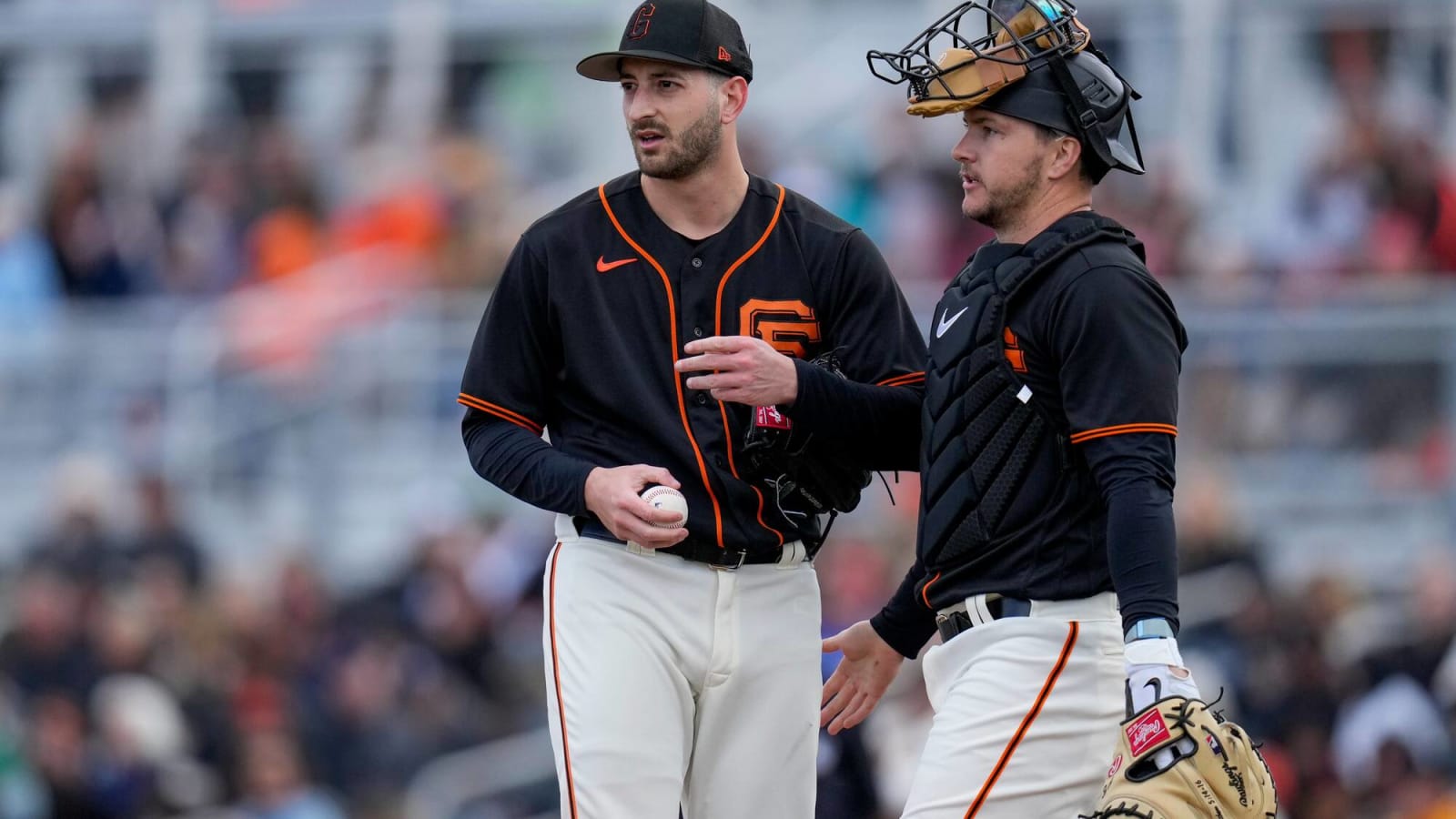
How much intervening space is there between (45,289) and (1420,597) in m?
9.32

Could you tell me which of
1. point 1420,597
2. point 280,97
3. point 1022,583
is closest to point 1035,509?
point 1022,583

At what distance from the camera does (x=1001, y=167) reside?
16.0 ft

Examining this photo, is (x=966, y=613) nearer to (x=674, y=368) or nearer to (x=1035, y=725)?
(x=1035, y=725)

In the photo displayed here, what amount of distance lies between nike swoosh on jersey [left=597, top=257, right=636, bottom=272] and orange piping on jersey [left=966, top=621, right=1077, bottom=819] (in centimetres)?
143

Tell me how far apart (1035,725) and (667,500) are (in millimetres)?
940

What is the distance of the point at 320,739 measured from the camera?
36.6 ft

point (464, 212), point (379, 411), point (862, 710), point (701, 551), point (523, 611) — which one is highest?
point (464, 212)

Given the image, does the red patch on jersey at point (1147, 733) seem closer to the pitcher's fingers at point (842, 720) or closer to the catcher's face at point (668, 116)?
the pitcher's fingers at point (842, 720)

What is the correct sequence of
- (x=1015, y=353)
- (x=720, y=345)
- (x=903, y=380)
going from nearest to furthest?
(x=1015, y=353) → (x=720, y=345) → (x=903, y=380)

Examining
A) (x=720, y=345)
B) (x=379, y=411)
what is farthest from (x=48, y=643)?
(x=720, y=345)

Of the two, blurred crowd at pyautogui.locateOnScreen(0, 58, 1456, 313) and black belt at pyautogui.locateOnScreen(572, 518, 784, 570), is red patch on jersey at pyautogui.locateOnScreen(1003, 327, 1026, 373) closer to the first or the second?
black belt at pyautogui.locateOnScreen(572, 518, 784, 570)

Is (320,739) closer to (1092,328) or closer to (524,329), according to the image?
(524,329)

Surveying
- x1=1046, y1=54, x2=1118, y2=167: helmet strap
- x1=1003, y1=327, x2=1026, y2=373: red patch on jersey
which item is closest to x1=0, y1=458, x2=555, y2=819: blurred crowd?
x1=1003, y1=327, x2=1026, y2=373: red patch on jersey

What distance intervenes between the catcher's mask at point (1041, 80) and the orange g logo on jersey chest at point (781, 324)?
2.02ft
